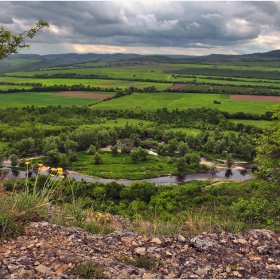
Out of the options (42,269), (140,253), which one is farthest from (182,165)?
(42,269)

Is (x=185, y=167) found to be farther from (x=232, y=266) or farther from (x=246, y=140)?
(x=232, y=266)

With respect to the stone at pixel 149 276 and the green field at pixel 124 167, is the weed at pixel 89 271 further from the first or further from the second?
the green field at pixel 124 167

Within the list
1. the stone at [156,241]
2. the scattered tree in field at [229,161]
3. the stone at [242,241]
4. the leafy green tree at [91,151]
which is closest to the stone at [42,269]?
the stone at [156,241]

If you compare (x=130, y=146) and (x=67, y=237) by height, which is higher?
(x=67, y=237)

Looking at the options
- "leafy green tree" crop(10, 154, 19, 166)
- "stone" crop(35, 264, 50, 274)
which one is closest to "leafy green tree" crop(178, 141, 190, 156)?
"leafy green tree" crop(10, 154, 19, 166)

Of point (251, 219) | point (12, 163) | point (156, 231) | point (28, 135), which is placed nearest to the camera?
point (156, 231)

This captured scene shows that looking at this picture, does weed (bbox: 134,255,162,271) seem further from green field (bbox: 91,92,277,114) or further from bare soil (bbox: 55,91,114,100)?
bare soil (bbox: 55,91,114,100)

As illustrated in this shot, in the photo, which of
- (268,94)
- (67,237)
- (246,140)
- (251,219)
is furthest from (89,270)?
(268,94)
